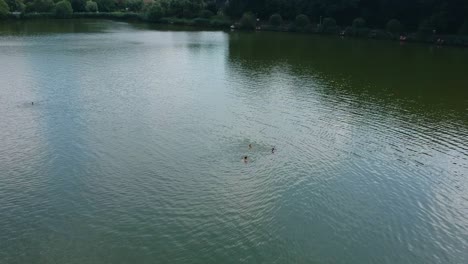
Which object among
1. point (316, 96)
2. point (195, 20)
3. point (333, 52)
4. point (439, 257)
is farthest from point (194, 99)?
point (195, 20)

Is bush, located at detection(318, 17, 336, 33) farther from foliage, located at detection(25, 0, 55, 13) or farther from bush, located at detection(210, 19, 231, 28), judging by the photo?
foliage, located at detection(25, 0, 55, 13)

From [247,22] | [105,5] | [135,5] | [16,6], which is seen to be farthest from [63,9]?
[247,22]

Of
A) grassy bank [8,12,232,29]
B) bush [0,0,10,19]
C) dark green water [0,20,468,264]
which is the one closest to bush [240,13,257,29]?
grassy bank [8,12,232,29]

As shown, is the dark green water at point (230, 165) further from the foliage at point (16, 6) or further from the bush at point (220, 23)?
the foliage at point (16, 6)

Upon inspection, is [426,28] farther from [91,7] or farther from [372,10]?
[91,7]

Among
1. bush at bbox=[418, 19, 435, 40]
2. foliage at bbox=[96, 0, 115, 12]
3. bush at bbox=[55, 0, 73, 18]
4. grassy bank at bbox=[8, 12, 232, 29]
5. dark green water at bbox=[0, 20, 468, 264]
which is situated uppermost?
foliage at bbox=[96, 0, 115, 12]

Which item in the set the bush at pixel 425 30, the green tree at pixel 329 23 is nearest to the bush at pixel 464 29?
the bush at pixel 425 30

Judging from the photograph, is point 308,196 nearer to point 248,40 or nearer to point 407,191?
point 407,191
